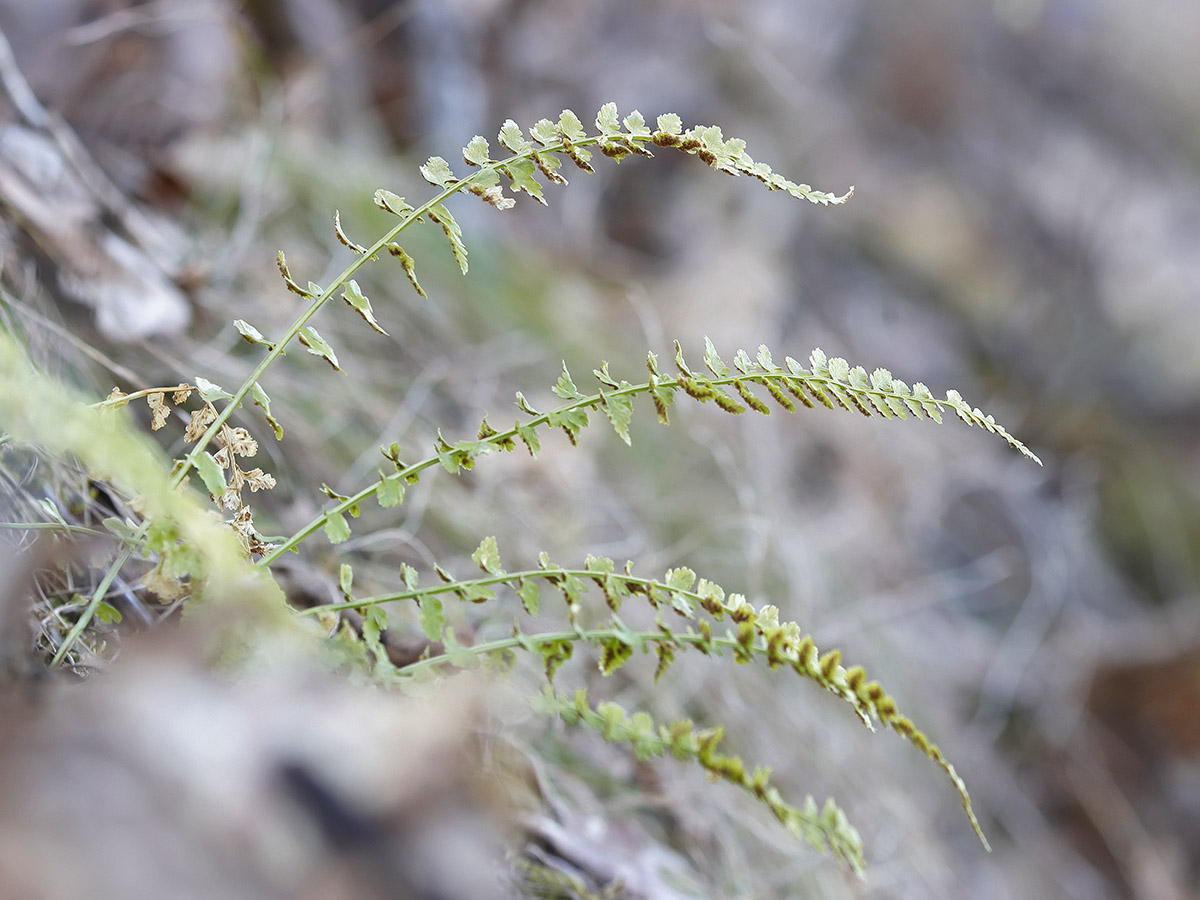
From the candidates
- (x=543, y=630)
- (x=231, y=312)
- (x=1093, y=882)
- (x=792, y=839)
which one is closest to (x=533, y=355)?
(x=231, y=312)

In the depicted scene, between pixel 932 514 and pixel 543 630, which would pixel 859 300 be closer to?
pixel 932 514

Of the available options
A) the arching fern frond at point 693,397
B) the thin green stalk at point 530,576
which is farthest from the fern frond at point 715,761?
the arching fern frond at point 693,397

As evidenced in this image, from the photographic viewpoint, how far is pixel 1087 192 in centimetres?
484

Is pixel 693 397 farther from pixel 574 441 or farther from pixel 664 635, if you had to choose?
pixel 664 635

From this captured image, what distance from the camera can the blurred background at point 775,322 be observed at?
1524 mm

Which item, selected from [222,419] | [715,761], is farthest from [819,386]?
[222,419]

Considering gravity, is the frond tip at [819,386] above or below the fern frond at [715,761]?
above

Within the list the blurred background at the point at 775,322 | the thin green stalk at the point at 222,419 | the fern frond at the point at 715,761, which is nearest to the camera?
the thin green stalk at the point at 222,419

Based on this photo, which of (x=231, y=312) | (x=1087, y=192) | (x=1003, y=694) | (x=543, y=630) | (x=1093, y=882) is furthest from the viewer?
(x=1087, y=192)

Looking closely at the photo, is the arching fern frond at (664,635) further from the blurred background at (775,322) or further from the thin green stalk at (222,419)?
the blurred background at (775,322)

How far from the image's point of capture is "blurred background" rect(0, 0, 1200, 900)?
1524mm

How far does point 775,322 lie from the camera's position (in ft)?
11.8

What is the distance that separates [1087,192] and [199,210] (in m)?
4.48

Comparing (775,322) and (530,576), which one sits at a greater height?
(775,322)
